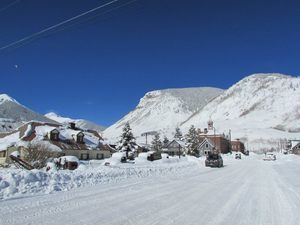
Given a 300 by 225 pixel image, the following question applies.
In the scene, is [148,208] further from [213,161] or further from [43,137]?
[43,137]

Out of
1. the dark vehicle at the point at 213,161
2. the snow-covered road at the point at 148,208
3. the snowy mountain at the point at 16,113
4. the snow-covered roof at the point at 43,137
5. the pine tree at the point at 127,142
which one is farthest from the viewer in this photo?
the snowy mountain at the point at 16,113

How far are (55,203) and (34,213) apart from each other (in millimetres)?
1653

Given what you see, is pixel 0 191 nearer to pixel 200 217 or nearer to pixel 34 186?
pixel 34 186

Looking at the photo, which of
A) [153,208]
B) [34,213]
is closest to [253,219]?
[153,208]

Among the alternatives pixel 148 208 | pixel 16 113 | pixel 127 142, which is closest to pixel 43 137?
pixel 127 142

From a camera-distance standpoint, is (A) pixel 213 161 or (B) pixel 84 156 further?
(B) pixel 84 156

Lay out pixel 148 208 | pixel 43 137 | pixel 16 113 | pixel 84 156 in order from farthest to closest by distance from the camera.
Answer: pixel 16 113 < pixel 84 156 < pixel 43 137 < pixel 148 208

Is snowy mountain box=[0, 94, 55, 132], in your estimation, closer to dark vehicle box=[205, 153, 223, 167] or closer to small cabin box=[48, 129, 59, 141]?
small cabin box=[48, 129, 59, 141]

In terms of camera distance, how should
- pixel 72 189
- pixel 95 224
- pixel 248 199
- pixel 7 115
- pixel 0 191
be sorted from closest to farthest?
1. pixel 95 224
2. pixel 0 191
3. pixel 248 199
4. pixel 72 189
5. pixel 7 115

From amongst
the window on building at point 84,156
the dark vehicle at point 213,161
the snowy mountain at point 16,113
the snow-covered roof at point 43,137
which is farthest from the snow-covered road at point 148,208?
the snowy mountain at point 16,113

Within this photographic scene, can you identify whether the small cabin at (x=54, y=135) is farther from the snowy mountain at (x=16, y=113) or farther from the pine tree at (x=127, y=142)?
the snowy mountain at (x=16, y=113)

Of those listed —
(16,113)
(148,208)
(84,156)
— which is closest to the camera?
(148,208)

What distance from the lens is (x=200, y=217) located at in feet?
32.2

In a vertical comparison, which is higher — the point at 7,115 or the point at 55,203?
the point at 7,115
